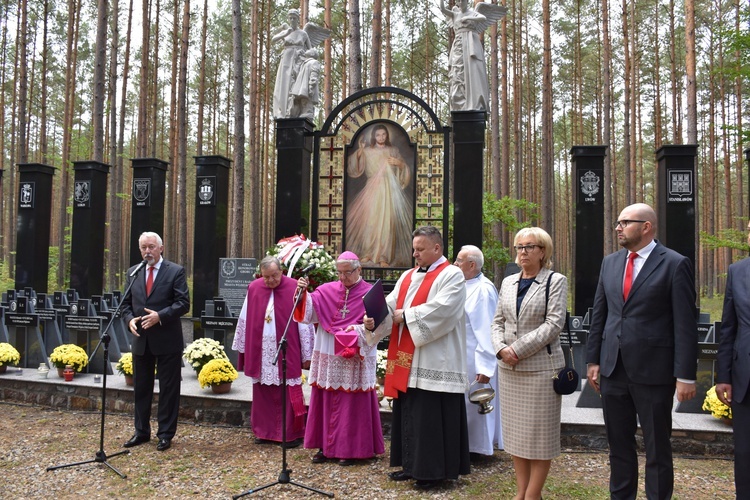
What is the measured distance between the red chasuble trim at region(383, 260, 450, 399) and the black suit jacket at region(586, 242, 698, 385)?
54.1 inches

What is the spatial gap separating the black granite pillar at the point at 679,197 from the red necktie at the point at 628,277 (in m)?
6.20

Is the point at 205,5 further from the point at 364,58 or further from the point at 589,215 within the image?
the point at 589,215

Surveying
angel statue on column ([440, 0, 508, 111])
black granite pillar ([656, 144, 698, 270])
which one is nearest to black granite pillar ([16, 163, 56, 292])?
angel statue on column ([440, 0, 508, 111])

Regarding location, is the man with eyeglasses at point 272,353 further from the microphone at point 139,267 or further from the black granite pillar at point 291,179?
the black granite pillar at point 291,179

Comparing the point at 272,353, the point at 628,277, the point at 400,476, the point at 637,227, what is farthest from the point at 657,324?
the point at 272,353

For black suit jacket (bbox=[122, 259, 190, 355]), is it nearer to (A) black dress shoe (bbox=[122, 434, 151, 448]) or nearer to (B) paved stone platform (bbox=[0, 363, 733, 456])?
(A) black dress shoe (bbox=[122, 434, 151, 448])

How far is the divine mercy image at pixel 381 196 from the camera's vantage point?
9523 mm

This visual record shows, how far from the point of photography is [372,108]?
9648 millimetres

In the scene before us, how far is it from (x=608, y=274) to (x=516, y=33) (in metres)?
21.9

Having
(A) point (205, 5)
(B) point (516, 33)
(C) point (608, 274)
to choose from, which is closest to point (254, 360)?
(C) point (608, 274)

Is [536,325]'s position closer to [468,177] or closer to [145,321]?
[145,321]

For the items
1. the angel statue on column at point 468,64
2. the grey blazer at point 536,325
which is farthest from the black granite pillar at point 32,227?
the grey blazer at point 536,325

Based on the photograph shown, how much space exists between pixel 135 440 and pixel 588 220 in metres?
7.37

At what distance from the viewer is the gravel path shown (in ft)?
15.0
